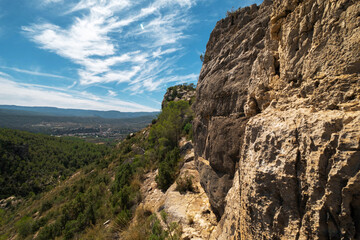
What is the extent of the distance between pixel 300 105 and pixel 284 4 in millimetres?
2888

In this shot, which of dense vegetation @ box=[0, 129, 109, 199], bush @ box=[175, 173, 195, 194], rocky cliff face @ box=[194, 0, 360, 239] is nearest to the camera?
rocky cliff face @ box=[194, 0, 360, 239]

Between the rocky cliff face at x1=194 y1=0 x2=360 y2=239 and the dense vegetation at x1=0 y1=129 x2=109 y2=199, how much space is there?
4741 cm

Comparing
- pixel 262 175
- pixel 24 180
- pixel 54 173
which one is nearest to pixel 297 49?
pixel 262 175

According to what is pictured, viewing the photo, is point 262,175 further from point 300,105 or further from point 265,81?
point 265,81

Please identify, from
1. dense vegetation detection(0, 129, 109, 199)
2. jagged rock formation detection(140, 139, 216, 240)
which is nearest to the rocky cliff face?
jagged rock formation detection(140, 139, 216, 240)

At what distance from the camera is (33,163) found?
58875 millimetres

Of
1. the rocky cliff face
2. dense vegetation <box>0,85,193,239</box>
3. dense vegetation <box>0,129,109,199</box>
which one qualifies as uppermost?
the rocky cliff face

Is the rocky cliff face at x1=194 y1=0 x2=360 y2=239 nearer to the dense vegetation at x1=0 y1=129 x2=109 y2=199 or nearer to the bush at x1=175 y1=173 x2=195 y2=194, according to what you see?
the bush at x1=175 y1=173 x2=195 y2=194

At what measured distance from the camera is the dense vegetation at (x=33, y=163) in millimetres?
50500

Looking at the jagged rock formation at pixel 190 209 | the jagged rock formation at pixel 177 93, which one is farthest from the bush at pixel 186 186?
the jagged rock formation at pixel 177 93

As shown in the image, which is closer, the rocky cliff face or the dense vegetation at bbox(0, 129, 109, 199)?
the rocky cliff face

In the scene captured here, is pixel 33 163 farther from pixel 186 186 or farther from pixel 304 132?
pixel 304 132

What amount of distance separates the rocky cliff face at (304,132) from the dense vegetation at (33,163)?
4741cm

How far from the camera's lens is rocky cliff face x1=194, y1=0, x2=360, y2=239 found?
2236 mm
